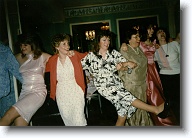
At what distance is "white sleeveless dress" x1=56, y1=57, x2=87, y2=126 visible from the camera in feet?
9.68

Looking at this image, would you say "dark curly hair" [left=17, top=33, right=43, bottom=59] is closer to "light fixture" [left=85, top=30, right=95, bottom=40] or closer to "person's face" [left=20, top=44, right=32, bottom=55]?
"person's face" [left=20, top=44, right=32, bottom=55]

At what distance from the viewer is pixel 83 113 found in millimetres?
2961

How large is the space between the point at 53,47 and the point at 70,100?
67 cm

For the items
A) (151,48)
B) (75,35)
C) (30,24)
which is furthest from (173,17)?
(30,24)

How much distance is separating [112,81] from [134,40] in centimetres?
55

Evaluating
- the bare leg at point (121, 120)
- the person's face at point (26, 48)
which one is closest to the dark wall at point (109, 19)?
the person's face at point (26, 48)

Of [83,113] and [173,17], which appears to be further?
[83,113]

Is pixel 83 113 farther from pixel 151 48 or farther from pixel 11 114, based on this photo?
pixel 151 48

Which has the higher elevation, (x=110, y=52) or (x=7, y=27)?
(x=7, y=27)

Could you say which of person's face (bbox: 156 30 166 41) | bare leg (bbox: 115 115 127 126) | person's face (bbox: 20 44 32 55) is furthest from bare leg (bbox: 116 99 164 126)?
person's face (bbox: 20 44 32 55)

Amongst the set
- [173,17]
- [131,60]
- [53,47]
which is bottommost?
[131,60]

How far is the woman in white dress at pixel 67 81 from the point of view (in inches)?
115

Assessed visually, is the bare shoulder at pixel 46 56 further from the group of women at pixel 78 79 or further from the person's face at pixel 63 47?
the person's face at pixel 63 47

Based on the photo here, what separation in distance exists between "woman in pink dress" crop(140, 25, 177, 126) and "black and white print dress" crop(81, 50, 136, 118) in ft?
0.82
